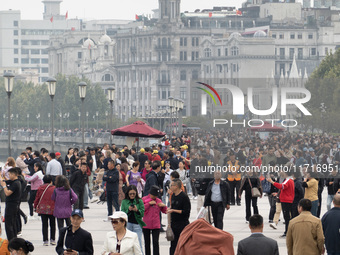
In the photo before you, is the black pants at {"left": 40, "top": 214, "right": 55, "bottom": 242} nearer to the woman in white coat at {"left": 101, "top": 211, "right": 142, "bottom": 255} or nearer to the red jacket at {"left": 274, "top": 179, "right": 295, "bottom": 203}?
the red jacket at {"left": 274, "top": 179, "right": 295, "bottom": 203}

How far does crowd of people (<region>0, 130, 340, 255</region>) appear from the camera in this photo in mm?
14805

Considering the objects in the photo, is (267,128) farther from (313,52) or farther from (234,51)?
(313,52)

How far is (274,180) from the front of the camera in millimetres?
23516

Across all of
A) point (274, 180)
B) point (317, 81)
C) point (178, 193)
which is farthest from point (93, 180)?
point (317, 81)

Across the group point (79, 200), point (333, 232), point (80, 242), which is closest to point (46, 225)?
point (79, 200)

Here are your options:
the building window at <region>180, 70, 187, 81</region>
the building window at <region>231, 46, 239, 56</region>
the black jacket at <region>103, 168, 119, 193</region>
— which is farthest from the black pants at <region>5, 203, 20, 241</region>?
the building window at <region>180, 70, 187, 81</region>

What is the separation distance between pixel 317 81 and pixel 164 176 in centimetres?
5815

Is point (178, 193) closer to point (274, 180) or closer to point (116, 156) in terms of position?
point (274, 180)

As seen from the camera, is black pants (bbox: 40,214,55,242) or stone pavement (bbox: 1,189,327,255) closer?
stone pavement (bbox: 1,189,327,255)

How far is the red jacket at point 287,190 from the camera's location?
22.3m

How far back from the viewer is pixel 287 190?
73.5 ft

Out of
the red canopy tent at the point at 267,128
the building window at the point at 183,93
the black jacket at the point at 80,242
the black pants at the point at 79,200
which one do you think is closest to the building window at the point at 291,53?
the building window at the point at 183,93

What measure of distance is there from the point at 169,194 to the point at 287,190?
2.39 m

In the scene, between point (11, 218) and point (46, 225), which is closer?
point (11, 218)
